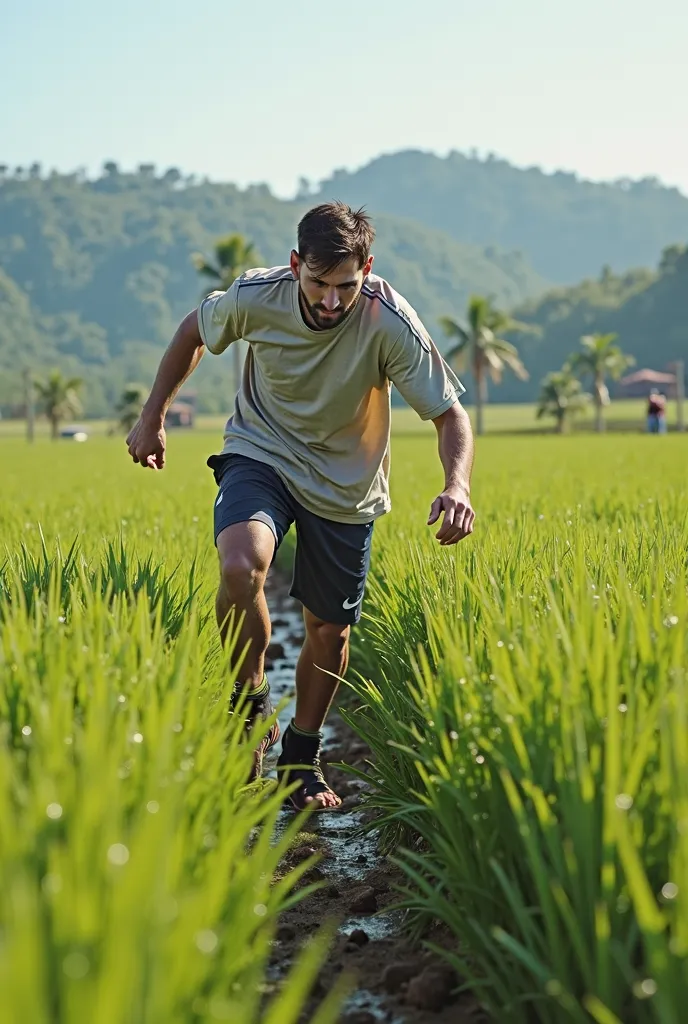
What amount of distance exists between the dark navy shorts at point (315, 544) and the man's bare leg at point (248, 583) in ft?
0.59

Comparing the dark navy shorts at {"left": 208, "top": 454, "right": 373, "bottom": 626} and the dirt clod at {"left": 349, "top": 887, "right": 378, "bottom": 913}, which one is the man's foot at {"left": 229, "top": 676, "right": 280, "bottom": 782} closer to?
the dark navy shorts at {"left": 208, "top": 454, "right": 373, "bottom": 626}

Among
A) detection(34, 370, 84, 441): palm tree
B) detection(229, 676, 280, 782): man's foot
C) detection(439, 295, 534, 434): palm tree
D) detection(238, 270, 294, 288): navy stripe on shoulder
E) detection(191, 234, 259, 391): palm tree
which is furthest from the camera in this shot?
detection(34, 370, 84, 441): palm tree

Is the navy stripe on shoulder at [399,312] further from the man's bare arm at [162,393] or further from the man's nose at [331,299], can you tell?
the man's bare arm at [162,393]

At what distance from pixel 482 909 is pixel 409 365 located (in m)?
1.86

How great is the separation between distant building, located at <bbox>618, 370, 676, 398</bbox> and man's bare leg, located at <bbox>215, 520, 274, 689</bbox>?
269ft

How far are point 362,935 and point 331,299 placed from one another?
169 centimetres

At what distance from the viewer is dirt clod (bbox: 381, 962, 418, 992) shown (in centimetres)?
229

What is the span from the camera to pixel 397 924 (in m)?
2.71

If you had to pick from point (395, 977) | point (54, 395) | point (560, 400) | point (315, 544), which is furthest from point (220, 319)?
point (54, 395)

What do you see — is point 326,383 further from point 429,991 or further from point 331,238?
point 429,991

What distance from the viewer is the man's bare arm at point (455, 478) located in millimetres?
3104

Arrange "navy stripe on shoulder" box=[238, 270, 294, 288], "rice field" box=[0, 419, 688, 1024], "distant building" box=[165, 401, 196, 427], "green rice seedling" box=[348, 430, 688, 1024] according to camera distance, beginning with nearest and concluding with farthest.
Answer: "rice field" box=[0, 419, 688, 1024]
"green rice seedling" box=[348, 430, 688, 1024]
"navy stripe on shoulder" box=[238, 270, 294, 288]
"distant building" box=[165, 401, 196, 427]

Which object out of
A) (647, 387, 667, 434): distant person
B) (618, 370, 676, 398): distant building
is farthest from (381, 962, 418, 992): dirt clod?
(618, 370, 676, 398): distant building

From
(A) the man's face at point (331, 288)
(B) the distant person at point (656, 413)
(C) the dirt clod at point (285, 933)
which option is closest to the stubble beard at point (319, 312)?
(A) the man's face at point (331, 288)
